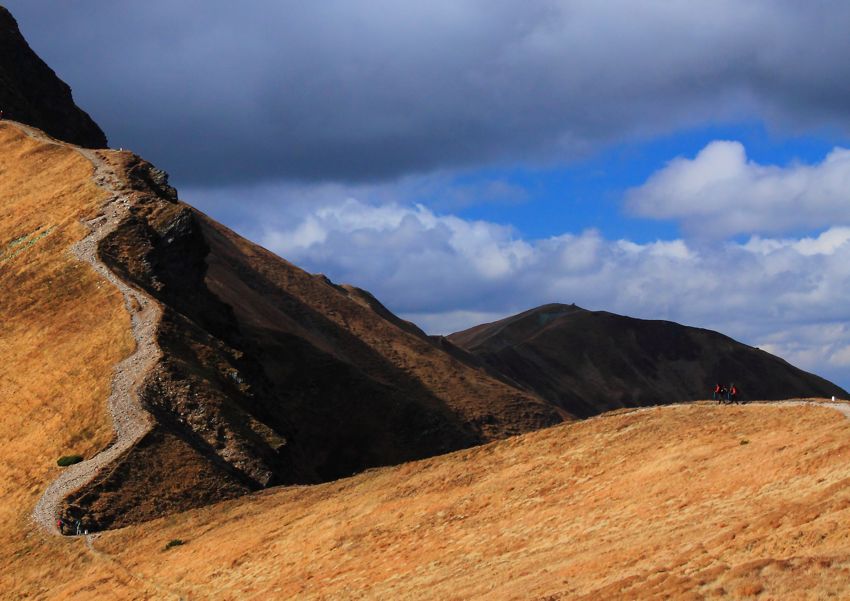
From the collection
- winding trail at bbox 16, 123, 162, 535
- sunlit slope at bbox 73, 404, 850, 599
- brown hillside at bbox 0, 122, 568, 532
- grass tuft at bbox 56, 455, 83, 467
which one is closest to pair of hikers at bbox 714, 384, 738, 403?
sunlit slope at bbox 73, 404, 850, 599

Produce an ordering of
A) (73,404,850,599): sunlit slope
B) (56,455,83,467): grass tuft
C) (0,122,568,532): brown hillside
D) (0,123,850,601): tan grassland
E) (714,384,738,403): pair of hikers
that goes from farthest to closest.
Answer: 1. (0,122,568,532): brown hillside
2. (56,455,83,467): grass tuft
3. (714,384,738,403): pair of hikers
4. (0,123,850,601): tan grassland
5. (73,404,850,599): sunlit slope

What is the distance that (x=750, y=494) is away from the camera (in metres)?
37.0

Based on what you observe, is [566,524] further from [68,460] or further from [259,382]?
[259,382]

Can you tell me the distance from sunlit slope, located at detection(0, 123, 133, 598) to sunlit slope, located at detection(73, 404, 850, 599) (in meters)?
6.51

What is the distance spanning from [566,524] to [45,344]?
4557cm

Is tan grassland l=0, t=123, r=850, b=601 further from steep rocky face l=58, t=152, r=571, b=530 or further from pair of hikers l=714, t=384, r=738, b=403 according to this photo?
steep rocky face l=58, t=152, r=571, b=530

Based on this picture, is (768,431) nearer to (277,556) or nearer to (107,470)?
(277,556)

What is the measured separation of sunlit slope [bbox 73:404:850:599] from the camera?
95.9ft

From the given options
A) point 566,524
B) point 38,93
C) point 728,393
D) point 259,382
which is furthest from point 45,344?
point 38,93

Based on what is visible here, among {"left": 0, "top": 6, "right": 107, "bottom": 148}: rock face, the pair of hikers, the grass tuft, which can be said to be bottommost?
the grass tuft

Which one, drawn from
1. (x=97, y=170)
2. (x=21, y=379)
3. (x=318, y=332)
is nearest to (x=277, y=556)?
(x=21, y=379)

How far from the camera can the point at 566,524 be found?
1622 inches

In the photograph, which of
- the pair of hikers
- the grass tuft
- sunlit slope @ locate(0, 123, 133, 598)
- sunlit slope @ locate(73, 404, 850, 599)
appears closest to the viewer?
sunlit slope @ locate(73, 404, 850, 599)

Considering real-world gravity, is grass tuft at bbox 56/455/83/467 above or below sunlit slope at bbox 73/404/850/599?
above
